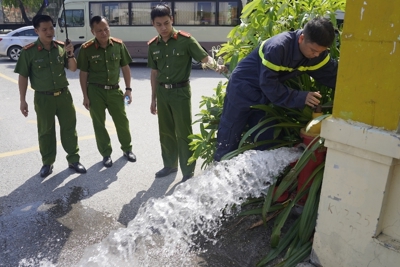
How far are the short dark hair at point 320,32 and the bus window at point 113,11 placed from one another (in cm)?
1273

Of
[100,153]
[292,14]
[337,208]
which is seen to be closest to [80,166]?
[100,153]

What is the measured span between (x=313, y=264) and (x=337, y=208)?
0.43 meters

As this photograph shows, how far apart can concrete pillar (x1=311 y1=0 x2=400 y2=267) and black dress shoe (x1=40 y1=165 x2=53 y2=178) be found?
3311mm

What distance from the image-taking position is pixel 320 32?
2.55m

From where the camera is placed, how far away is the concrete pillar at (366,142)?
5.93ft

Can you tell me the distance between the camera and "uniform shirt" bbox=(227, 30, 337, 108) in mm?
2738

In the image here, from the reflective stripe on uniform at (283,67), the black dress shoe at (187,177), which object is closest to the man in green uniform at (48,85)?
the black dress shoe at (187,177)

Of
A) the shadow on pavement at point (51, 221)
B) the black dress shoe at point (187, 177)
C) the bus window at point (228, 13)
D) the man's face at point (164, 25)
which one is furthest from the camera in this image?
the bus window at point (228, 13)

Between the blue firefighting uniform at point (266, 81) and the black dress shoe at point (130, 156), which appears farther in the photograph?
the black dress shoe at point (130, 156)

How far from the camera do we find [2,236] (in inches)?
124

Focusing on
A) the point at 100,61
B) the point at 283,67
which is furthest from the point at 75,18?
the point at 283,67

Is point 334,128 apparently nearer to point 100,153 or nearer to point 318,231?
point 318,231

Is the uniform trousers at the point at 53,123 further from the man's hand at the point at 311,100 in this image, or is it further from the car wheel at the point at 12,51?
the car wheel at the point at 12,51

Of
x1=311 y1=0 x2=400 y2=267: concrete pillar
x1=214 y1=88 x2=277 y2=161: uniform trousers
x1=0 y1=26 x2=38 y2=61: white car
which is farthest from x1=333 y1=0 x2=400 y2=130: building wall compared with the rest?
x1=0 y1=26 x2=38 y2=61: white car
